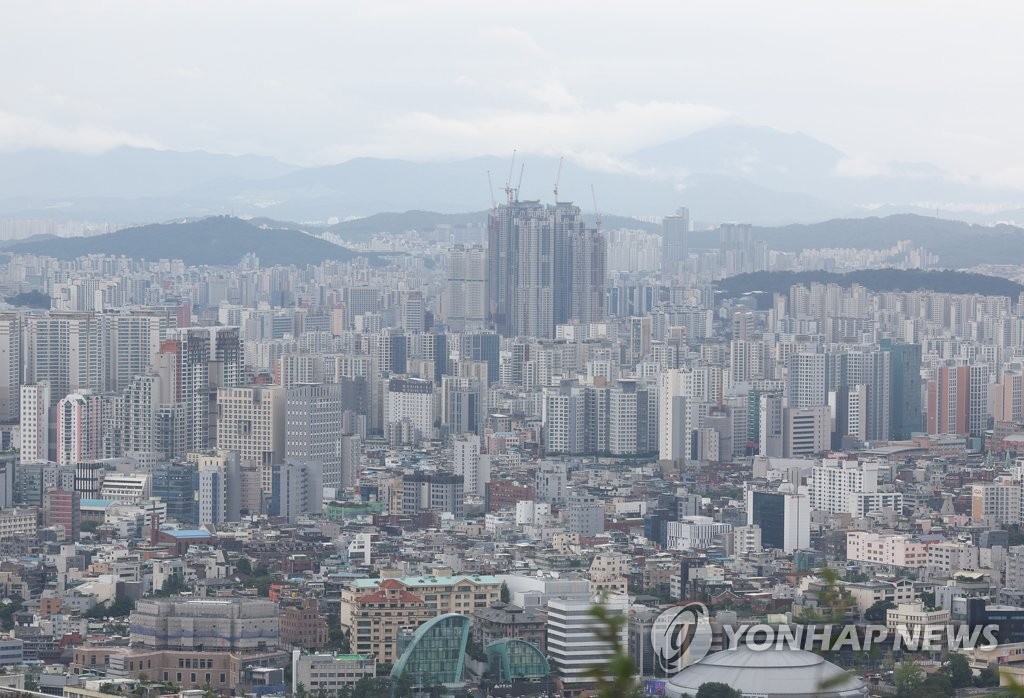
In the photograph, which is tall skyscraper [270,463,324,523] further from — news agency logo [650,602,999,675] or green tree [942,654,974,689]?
green tree [942,654,974,689]

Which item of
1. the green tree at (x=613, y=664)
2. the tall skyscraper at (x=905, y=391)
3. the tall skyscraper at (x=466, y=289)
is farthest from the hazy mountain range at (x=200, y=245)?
the green tree at (x=613, y=664)

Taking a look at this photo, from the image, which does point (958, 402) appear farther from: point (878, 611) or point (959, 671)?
point (959, 671)

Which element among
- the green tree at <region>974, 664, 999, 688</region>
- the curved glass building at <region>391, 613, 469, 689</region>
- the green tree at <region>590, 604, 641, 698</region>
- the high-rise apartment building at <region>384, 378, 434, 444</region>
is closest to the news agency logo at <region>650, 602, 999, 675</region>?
the green tree at <region>974, 664, 999, 688</region>

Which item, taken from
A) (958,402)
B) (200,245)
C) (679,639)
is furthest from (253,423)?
(200,245)

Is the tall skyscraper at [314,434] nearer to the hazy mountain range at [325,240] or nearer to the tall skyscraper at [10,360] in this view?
the tall skyscraper at [10,360]

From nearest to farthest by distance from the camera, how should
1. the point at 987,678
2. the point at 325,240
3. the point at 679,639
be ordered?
1. the point at 987,678
2. the point at 679,639
3. the point at 325,240

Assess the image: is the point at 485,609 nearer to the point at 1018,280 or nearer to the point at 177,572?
the point at 177,572
